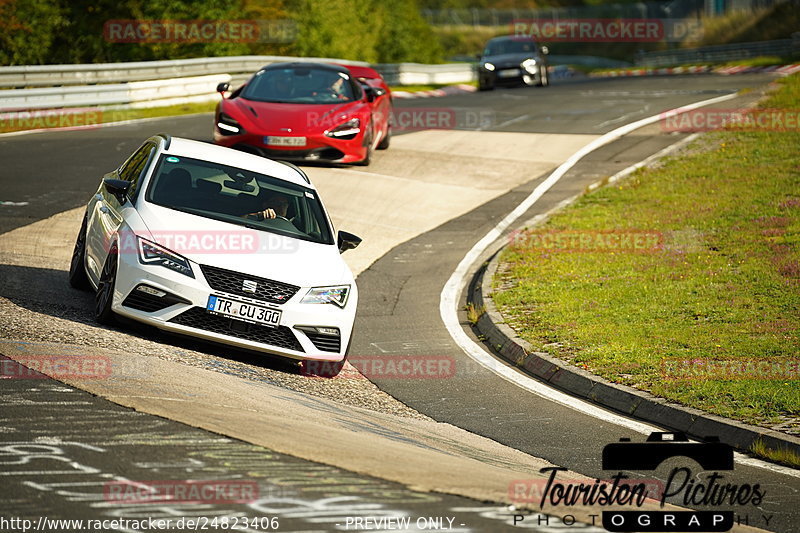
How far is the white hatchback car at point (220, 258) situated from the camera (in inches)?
337

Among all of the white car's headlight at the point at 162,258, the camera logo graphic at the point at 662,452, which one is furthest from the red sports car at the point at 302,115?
the camera logo graphic at the point at 662,452

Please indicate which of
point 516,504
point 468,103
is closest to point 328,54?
point 468,103

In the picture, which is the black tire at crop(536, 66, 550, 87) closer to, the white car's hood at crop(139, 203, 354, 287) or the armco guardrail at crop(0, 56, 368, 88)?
the armco guardrail at crop(0, 56, 368, 88)

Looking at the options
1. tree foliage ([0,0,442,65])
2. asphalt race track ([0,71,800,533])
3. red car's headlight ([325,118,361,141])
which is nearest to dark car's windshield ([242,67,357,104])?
red car's headlight ([325,118,361,141])

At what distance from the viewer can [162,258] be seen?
8.64 metres

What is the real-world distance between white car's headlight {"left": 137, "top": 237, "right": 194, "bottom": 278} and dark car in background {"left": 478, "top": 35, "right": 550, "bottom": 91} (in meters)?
28.3

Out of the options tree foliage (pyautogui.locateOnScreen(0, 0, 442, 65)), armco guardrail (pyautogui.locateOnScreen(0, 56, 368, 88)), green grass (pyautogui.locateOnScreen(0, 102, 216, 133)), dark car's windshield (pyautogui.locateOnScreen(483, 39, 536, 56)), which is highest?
tree foliage (pyautogui.locateOnScreen(0, 0, 442, 65))

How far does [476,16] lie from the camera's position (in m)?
93.8

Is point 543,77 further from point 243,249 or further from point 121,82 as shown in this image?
point 243,249

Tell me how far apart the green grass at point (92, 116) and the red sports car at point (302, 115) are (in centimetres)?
646

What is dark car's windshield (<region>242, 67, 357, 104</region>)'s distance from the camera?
17906mm

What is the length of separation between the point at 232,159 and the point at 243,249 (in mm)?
1687

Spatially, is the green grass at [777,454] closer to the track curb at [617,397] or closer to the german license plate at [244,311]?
the track curb at [617,397]

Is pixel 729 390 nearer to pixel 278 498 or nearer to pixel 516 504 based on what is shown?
pixel 516 504
